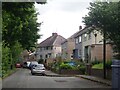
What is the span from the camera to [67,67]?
164 ft

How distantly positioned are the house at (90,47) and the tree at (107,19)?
18.8 m

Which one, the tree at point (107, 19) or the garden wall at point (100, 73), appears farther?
the garden wall at point (100, 73)

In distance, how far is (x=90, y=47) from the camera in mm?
59031

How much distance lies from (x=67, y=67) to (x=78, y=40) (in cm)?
2396

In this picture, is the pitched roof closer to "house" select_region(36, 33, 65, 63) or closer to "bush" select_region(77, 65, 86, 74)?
"house" select_region(36, 33, 65, 63)

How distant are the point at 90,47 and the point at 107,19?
3239cm

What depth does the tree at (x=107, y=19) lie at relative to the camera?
85.4 feet

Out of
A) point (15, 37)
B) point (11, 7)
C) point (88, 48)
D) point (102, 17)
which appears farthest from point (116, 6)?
point (88, 48)

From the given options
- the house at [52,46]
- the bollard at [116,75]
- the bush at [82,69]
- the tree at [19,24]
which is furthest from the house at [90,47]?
the house at [52,46]

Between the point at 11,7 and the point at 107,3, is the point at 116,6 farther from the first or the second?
the point at 11,7

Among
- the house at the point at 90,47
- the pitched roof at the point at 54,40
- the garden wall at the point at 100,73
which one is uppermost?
the pitched roof at the point at 54,40

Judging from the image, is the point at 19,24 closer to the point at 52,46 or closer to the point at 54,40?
the point at 52,46

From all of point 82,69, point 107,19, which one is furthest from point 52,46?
point 107,19

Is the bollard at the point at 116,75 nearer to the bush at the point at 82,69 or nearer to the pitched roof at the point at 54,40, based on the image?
the bush at the point at 82,69
